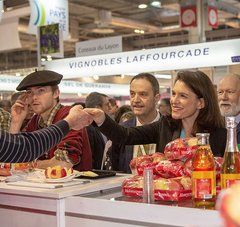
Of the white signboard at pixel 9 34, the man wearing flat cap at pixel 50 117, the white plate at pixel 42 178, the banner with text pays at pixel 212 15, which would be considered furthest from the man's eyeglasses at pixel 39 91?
the banner with text pays at pixel 212 15

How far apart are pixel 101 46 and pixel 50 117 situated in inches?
151

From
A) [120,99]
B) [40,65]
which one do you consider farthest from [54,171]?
[120,99]

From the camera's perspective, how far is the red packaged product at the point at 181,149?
179 cm

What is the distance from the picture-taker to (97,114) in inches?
92.9

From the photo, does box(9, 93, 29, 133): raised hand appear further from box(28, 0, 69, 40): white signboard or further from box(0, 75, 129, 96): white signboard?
box(0, 75, 129, 96): white signboard

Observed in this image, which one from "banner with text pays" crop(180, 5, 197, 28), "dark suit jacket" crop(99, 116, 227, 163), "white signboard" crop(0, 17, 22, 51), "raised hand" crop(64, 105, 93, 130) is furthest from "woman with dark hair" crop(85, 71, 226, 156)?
"banner with text pays" crop(180, 5, 197, 28)

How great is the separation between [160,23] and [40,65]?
8011 millimetres

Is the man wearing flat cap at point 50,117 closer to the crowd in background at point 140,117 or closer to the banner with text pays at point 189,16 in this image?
the crowd in background at point 140,117

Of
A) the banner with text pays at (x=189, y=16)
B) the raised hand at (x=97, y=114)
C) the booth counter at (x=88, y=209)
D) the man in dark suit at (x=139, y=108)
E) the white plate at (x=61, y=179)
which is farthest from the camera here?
the banner with text pays at (x=189, y=16)

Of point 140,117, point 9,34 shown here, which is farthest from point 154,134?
point 9,34

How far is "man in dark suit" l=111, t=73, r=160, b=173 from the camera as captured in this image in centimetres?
306

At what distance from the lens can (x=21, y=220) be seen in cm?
197

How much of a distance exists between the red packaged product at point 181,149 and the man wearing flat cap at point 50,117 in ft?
3.20

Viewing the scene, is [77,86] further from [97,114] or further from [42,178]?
[42,178]
